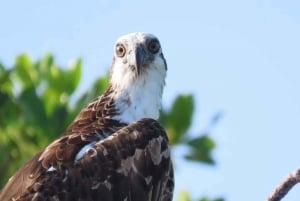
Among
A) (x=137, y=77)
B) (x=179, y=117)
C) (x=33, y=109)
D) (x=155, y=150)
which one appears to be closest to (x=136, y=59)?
A: (x=137, y=77)

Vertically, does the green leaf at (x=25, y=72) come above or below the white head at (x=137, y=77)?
below

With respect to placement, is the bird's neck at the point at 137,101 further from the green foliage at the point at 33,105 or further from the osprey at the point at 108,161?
the green foliage at the point at 33,105

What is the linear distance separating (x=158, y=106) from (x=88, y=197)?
1255mm

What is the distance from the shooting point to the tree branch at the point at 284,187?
404 inches

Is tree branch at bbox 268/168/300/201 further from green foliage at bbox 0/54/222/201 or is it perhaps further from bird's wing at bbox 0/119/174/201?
green foliage at bbox 0/54/222/201

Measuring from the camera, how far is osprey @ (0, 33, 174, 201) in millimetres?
11781

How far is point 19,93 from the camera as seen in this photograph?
67.8ft

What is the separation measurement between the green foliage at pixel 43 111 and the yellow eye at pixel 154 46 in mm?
7094

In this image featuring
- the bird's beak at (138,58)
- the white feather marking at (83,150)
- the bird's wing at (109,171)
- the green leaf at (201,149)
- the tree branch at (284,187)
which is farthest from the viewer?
the green leaf at (201,149)

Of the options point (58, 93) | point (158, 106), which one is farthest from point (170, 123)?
point (158, 106)

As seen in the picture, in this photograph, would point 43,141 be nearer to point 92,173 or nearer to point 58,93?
point 58,93

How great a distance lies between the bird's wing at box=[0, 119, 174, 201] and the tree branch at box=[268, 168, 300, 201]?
74.3 inches

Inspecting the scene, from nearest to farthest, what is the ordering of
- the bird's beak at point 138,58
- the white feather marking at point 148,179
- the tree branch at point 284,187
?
the tree branch at point 284,187
the white feather marking at point 148,179
the bird's beak at point 138,58

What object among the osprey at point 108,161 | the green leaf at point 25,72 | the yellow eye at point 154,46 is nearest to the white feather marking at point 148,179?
the osprey at point 108,161
